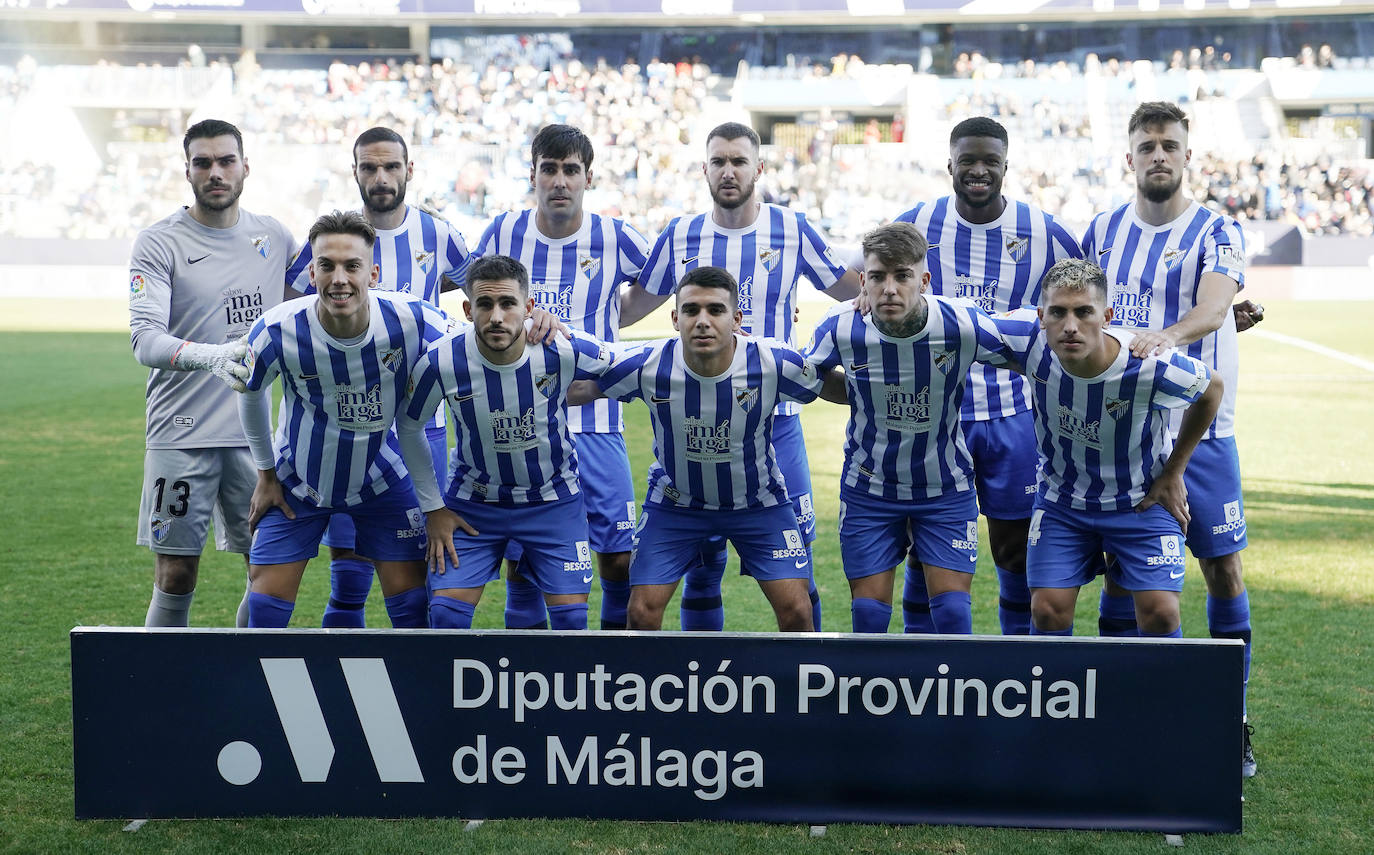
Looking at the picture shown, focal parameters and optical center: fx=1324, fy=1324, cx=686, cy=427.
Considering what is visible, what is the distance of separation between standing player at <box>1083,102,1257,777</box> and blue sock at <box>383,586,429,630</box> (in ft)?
8.14

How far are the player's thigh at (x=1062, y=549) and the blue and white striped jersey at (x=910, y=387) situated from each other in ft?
0.98

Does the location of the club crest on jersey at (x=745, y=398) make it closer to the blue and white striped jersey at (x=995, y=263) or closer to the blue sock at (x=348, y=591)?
the blue and white striped jersey at (x=995, y=263)

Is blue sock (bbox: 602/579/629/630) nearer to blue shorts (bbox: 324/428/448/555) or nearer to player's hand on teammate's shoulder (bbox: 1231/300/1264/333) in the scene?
blue shorts (bbox: 324/428/448/555)

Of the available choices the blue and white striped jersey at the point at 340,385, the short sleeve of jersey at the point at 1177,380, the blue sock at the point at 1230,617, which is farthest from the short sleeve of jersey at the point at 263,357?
the blue sock at the point at 1230,617

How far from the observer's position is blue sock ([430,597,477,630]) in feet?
13.6

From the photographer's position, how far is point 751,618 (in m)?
5.88

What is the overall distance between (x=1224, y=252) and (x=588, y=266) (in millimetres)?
2212

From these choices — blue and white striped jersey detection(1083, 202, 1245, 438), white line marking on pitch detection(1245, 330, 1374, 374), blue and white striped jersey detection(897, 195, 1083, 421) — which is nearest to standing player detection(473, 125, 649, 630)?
blue and white striped jersey detection(897, 195, 1083, 421)

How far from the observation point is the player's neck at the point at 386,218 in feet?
16.0

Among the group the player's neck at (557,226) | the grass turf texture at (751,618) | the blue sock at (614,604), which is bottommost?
the grass turf texture at (751,618)

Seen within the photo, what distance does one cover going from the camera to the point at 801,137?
3319 centimetres

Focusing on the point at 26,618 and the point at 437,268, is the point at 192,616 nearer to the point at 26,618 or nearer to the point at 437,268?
the point at 26,618

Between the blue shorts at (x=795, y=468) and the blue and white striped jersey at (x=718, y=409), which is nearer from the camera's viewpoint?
the blue and white striped jersey at (x=718, y=409)

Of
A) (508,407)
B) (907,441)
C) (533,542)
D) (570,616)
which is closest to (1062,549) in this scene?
(907,441)
